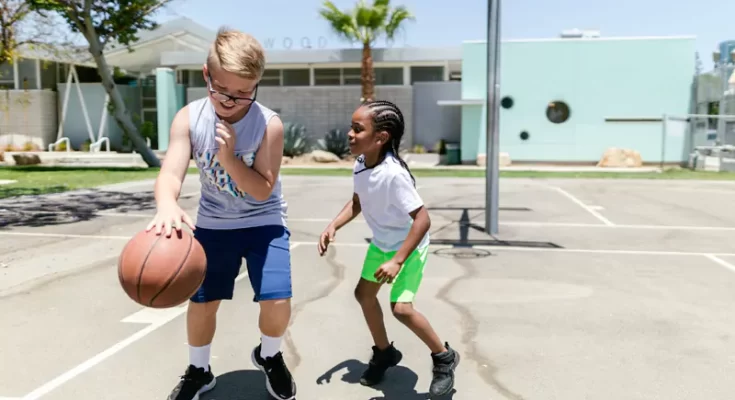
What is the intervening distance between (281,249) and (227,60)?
1.01 meters

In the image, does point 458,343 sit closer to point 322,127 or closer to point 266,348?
point 266,348

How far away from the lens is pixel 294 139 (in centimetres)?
3080

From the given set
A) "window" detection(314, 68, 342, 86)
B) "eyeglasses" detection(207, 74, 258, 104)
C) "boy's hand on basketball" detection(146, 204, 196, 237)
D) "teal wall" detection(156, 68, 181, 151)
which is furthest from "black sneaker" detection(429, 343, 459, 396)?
"window" detection(314, 68, 342, 86)

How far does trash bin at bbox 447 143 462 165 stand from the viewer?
29.5 metres

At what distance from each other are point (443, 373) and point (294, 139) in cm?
2765

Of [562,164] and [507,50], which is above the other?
[507,50]

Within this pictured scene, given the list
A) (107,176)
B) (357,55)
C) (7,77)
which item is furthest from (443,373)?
(7,77)

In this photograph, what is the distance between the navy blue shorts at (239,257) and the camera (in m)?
3.40

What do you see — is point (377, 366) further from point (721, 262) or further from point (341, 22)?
point (341, 22)

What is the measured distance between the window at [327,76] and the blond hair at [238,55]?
106 ft

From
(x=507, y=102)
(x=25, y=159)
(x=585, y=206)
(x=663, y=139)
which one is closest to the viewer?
(x=585, y=206)

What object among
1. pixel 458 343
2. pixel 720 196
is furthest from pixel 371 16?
pixel 458 343

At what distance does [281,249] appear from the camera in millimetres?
3455

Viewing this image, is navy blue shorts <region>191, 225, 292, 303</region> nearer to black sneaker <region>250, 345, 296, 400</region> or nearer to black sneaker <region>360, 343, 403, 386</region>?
black sneaker <region>250, 345, 296, 400</region>
